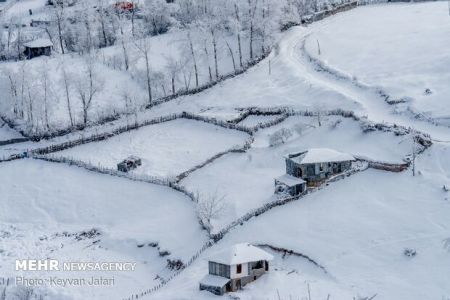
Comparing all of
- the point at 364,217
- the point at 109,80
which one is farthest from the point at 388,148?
the point at 109,80

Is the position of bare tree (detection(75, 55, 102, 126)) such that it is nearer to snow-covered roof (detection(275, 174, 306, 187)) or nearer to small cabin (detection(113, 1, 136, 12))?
small cabin (detection(113, 1, 136, 12))

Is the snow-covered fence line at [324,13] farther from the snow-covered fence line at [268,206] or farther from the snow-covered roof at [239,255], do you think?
the snow-covered roof at [239,255]

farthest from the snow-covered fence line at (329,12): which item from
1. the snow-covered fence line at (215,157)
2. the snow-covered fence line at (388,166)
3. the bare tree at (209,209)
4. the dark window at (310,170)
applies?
the bare tree at (209,209)

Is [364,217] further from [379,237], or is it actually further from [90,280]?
[90,280]

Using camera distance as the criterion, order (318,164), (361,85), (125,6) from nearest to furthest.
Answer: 1. (318,164)
2. (361,85)
3. (125,6)

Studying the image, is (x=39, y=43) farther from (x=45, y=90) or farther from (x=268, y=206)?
(x=268, y=206)

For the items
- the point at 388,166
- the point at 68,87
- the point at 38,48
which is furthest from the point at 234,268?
the point at 38,48
